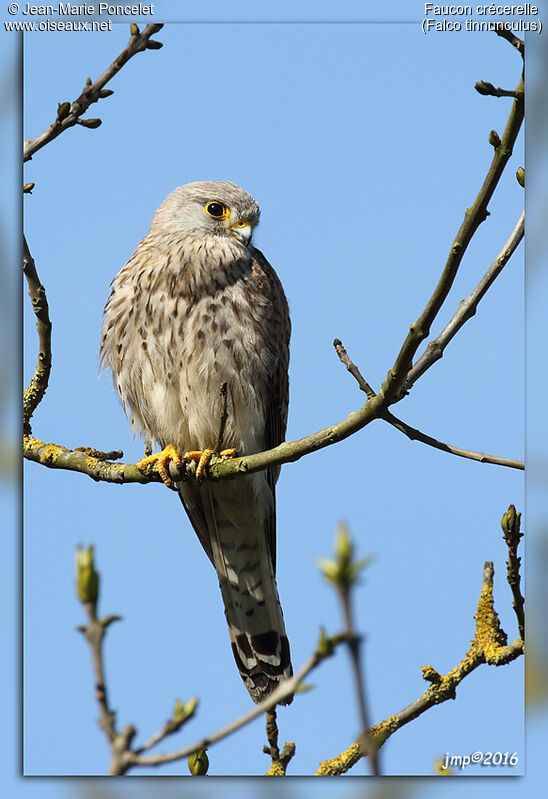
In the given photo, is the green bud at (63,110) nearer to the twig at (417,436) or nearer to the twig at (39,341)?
the twig at (39,341)

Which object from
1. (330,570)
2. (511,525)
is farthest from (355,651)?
(511,525)

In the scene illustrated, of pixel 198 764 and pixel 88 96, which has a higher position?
pixel 88 96

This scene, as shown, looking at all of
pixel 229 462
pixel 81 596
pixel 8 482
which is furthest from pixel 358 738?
pixel 81 596

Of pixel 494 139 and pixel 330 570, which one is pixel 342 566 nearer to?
pixel 330 570

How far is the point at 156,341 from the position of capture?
13.3 ft

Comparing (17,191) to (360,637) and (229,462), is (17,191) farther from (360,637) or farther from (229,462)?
(360,637)

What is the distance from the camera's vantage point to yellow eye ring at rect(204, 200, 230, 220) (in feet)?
14.7

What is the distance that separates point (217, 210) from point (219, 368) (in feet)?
3.10

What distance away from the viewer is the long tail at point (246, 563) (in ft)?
13.9

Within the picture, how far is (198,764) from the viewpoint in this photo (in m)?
2.69

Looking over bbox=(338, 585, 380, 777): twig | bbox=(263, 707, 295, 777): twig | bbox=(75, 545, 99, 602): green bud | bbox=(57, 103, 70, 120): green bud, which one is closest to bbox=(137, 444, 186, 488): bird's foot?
bbox=(263, 707, 295, 777): twig

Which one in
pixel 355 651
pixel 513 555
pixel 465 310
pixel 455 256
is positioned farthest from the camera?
pixel 465 310

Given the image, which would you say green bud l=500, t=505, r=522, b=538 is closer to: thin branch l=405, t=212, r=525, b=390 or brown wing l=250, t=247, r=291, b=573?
thin branch l=405, t=212, r=525, b=390

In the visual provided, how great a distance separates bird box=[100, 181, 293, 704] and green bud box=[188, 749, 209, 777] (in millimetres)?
1399
